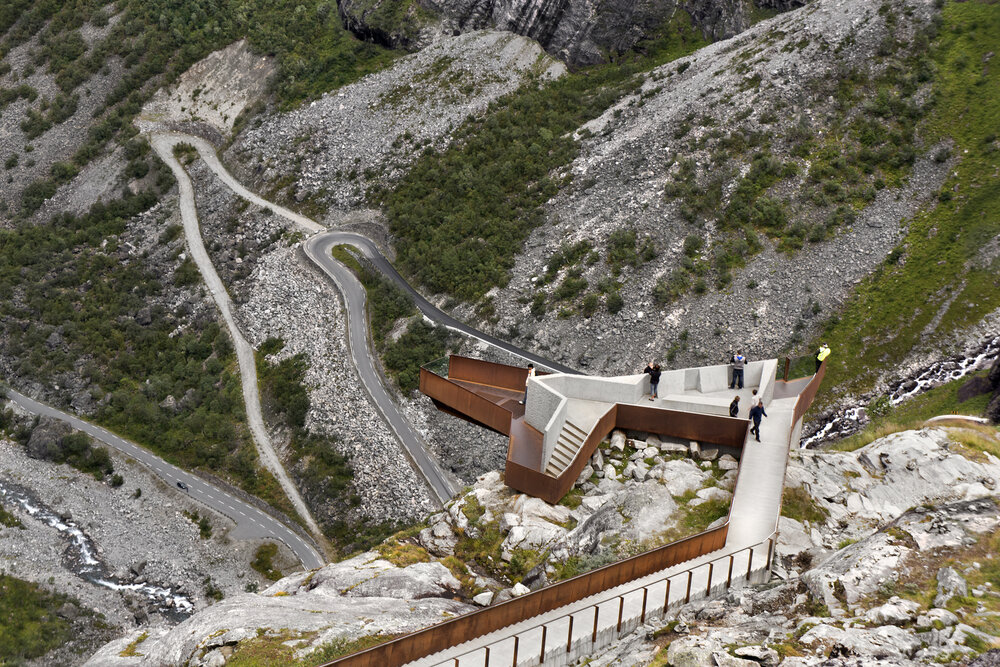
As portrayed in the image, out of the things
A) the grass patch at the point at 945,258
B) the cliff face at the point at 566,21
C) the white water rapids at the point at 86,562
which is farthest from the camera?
the cliff face at the point at 566,21

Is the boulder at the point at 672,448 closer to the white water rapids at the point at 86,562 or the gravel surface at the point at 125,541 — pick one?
the gravel surface at the point at 125,541

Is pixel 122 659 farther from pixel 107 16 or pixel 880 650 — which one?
pixel 107 16

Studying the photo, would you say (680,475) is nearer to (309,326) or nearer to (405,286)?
(405,286)

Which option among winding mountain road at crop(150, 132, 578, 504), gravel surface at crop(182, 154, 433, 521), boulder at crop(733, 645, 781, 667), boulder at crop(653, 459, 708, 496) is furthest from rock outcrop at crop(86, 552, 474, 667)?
gravel surface at crop(182, 154, 433, 521)

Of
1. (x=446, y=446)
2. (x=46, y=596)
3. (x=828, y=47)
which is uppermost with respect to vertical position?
(x=828, y=47)

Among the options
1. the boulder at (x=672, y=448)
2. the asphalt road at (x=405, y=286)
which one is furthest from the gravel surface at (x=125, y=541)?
the boulder at (x=672, y=448)

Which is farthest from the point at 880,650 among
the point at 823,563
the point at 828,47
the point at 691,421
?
the point at 828,47
